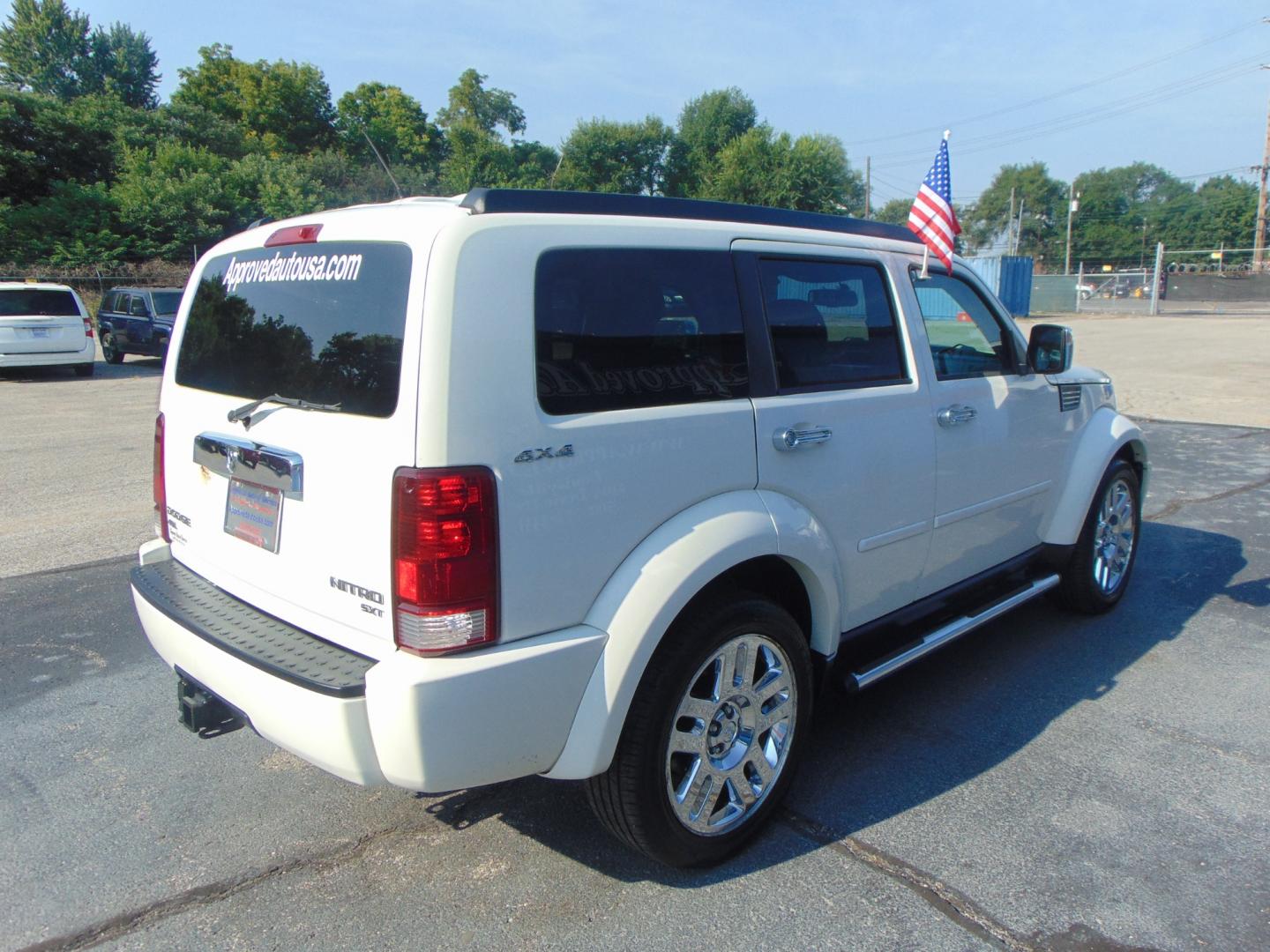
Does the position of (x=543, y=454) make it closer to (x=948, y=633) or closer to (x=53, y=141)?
(x=948, y=633)

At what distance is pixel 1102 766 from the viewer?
3398 millimetres

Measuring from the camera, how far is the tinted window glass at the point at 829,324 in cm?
304

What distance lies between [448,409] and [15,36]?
78.1 metres

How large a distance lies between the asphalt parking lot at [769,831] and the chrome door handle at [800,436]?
49.2 inches

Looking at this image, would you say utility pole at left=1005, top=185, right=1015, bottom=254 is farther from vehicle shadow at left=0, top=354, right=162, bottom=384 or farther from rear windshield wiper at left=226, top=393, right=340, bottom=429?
rear windshield wiper at left=226, top=393, right=340, bottom=429

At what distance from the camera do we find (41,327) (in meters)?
16.0

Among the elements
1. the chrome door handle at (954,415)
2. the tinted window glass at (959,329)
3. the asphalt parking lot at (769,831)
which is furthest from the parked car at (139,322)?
the chrome door handle at (954,415)

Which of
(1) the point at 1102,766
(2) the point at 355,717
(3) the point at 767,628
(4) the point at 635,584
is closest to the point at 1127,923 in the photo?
(1) the point at 1102,766

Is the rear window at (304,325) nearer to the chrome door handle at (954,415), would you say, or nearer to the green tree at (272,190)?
the chrome door handle at (954,415)

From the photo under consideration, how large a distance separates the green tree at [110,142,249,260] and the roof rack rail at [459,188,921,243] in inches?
1316

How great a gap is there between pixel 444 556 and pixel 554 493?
314 millimetres

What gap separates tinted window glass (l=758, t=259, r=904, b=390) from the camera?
304cm

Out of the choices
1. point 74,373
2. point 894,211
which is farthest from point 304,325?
point 894,211

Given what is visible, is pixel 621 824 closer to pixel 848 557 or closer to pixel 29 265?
pixel 848 557
